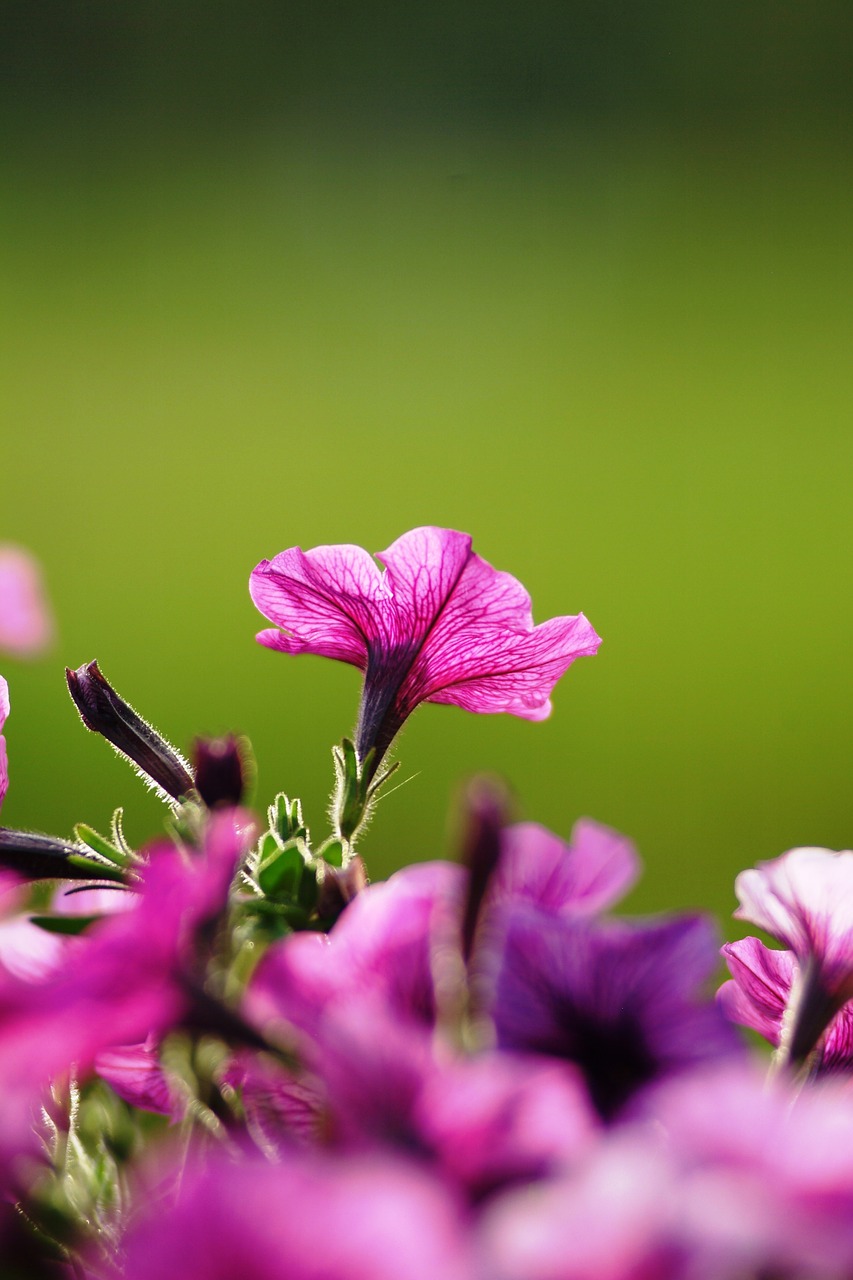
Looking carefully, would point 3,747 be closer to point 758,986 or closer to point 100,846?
point 100,846

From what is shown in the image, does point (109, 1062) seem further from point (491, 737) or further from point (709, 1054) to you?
point (491, 737)

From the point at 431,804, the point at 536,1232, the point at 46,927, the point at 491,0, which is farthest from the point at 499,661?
the point at 491,0

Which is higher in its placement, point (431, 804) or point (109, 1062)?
point (109, 1062)

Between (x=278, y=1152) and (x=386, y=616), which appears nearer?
(x=278, y=1152)

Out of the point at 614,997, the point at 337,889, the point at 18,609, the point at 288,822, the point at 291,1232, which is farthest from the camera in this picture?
the point at 18,609

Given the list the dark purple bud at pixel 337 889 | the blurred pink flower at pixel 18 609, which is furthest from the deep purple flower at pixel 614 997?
the blurred pink flower at pixel 18 609

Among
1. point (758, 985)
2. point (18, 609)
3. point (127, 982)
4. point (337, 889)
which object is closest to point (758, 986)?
point (758, 985)
